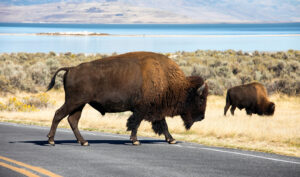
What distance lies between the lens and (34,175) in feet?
25.1

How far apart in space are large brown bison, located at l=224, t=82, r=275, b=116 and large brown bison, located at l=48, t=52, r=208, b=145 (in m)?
10.9

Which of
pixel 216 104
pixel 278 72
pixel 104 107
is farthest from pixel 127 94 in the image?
pixel 278 72

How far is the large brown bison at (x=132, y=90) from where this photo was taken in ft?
35.8

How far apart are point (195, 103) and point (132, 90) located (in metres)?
1.48

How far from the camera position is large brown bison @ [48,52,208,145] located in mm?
10898

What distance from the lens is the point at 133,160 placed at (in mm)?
9094

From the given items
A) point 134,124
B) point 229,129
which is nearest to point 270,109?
point 229,129

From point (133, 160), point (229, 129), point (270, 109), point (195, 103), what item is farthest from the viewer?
point (270, 109)

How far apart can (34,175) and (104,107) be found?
357cm

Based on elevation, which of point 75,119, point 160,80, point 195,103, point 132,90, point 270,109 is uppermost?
point 160,80

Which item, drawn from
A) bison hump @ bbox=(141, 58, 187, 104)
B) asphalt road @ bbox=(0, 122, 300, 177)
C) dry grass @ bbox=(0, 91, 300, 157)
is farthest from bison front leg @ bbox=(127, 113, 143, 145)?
dry grass @ bbox=(0, 91, 300, 157)

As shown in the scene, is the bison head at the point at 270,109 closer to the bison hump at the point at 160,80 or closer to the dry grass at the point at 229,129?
the dry grass at the point at 229,129

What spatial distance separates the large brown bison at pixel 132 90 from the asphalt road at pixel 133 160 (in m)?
0.66

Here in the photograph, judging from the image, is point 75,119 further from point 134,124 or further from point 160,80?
point 160,80
